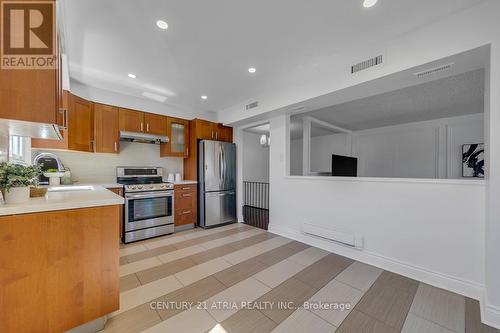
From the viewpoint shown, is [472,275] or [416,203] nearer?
[472,275]

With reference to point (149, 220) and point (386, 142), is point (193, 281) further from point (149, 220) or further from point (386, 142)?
point (386, 142)

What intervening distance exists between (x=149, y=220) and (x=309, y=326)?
2.92 metres

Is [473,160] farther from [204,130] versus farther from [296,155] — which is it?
[204,130]

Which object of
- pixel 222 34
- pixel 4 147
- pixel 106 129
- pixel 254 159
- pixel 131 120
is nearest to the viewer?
pixel 4 147

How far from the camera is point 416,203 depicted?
2.27m

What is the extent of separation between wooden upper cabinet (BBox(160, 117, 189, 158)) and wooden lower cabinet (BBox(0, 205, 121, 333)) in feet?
8.99

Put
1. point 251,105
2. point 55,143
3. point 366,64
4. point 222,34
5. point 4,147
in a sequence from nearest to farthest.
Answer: point 4,147 → point 222,34 → point 366,64 → point 55,143 → point 251,105

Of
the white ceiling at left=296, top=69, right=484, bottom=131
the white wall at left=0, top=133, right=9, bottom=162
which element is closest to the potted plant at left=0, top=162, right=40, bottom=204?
the white wall at left=0, top=133, right=9, bottom=162

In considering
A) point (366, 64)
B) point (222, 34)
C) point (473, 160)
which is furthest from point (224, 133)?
point (473, 160)

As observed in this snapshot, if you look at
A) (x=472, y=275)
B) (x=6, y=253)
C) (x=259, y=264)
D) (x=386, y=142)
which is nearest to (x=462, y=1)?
(x=472, y=275)

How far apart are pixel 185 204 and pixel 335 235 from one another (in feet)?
9.11

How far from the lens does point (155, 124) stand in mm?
3885

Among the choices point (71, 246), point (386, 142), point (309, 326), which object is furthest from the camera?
point (386, 142)

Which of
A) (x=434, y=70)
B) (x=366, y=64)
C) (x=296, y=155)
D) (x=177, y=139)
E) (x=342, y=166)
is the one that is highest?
(x=366, y=64)
